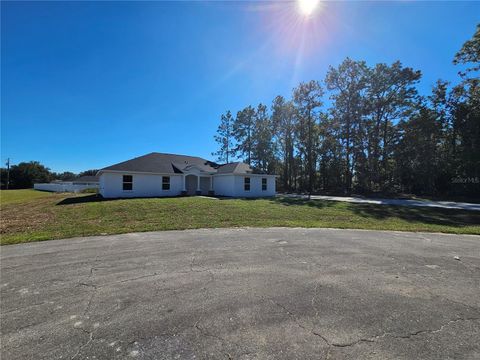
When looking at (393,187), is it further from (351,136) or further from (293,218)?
(293,218)

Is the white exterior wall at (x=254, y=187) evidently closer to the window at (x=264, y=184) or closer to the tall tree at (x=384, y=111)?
the window at (x=264, y=184)

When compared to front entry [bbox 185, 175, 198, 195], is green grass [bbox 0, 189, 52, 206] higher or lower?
lower

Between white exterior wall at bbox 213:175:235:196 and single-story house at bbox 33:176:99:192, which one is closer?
white exterior wall at bbox 213:175:235:196

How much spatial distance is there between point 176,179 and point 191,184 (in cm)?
237

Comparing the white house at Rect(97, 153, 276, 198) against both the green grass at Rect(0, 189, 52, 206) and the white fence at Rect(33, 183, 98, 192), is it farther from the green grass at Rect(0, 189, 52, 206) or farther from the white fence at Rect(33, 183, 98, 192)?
the white fence at Rect(33, 183, 98, 192)

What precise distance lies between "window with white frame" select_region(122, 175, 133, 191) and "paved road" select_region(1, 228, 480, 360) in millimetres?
15657

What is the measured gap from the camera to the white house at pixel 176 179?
68.4 feet

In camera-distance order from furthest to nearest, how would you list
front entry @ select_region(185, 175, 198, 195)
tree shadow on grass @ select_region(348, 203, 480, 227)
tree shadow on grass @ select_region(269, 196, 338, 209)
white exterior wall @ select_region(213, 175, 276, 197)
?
front entry @ select_region(185, 175, 198, 195)
white exterior wall @ select_region(213, 175, 276, 197)
tree shadow on grass @ select_region(269, 196, 338, 209)
tree shadow on grass @ select_region(348, 203, 480, 227)

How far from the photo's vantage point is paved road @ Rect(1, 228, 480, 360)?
2387 millimetres

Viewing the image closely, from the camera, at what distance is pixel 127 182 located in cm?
2123

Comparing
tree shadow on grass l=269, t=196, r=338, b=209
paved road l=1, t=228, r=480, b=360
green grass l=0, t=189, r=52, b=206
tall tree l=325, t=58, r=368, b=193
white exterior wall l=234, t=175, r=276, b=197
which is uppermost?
tall tree l=325, t=58, r=368, b=193

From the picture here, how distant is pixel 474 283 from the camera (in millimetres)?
3955

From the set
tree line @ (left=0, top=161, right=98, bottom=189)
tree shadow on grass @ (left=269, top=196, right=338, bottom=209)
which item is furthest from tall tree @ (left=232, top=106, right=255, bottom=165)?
tree line @ (left=0, top=161, right=98, bottom=189)

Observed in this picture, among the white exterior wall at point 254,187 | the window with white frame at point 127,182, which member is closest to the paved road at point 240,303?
the window with white frame at point 127,182
